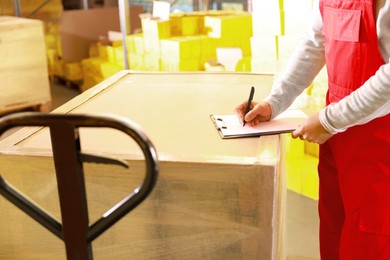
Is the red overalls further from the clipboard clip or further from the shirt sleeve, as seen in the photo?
the clipboard clip

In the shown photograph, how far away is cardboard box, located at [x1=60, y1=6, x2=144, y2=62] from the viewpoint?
6.04 metres

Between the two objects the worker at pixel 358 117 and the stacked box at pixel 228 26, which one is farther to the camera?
the stacked box at pixel 228 26

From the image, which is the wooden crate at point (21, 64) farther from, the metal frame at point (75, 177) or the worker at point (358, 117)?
the metal frame at point (75, 177)

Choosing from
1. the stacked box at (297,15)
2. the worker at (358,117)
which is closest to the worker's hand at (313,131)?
the worker at (358,117)

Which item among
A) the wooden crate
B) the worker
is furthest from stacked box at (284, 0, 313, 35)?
the wooden crate

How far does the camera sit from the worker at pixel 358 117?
1353 mm

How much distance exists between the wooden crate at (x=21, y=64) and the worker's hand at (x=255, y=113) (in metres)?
3.41

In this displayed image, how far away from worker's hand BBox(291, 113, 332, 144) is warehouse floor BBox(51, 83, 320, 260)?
3.77ft

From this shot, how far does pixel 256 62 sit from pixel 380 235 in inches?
77.4

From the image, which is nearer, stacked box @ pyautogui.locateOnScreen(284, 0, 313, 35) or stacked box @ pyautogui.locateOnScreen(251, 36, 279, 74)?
stacked box @ pyautogui.locateOnScreen(284, 0, 313, 35)

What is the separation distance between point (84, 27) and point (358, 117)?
530 centimetres

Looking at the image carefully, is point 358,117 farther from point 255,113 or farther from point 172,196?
point 172,196

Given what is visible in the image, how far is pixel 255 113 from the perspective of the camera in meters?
1.53

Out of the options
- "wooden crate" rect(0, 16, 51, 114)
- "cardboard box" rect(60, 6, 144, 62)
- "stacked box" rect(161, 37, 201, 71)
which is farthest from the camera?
"cardboard box" rect(60, 6, 144, 62)
